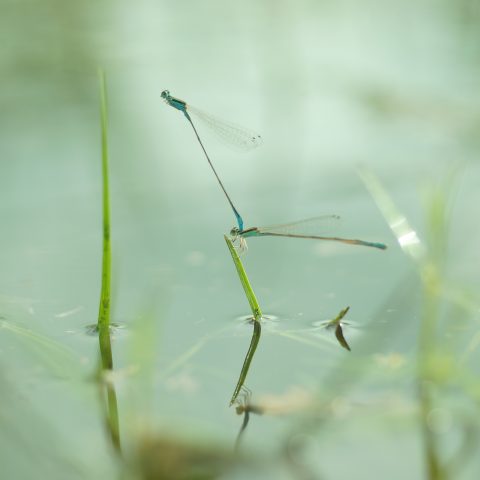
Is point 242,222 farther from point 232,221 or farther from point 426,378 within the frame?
point 426,378

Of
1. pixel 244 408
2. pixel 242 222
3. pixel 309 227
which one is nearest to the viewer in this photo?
pixel 244 408

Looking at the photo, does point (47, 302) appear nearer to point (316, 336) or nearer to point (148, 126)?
point (316, 336)

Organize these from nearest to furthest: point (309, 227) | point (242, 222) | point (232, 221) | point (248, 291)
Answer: point (248, 291) < point (242, 222) < point (309, 227) < point (232, 221)

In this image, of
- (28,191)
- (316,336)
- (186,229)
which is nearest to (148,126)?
(28,191)

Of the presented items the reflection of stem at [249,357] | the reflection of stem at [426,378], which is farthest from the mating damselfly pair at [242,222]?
the reflection of stem at [426,378]

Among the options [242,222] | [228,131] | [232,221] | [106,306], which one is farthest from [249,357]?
[228,131]
